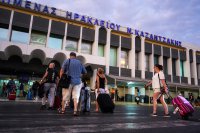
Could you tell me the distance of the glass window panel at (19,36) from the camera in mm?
24670

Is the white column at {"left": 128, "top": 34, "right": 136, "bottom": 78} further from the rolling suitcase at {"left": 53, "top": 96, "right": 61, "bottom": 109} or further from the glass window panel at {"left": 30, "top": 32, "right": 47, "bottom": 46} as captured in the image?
the rolling suitcase at {"left": 53, "top": 96, "right": 61, "bottom": 109}

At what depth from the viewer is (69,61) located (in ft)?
20.3

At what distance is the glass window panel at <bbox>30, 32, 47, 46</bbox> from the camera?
25.7 m

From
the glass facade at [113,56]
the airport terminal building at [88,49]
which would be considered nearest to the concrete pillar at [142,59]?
the airport terminal building at [88,49]

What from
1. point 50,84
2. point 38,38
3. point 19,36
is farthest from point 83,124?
point 38,38

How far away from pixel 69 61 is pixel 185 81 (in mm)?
33934

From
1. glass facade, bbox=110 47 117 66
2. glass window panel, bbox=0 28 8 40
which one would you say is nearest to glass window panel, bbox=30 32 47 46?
glass window panel, bbox=0 28 8 40

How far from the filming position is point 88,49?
29219 mm

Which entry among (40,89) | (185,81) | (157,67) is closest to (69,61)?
(40,89)

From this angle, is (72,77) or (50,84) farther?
(50,84)

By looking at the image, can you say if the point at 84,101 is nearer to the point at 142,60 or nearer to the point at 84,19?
the point at 84,19

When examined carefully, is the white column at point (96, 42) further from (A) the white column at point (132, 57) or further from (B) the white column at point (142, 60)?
(B) the white column at point (142, 60)

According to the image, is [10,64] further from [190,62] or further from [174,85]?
[190,62]

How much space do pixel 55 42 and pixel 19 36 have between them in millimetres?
4552
